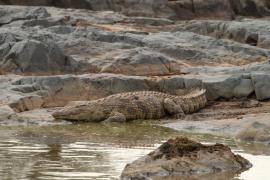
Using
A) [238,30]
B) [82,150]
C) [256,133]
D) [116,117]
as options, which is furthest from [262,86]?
[238,30]

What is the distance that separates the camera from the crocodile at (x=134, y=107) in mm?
13859

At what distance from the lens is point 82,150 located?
9.46 metres

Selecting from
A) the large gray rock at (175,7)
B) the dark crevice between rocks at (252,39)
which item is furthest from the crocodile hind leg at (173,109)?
the large gray rock at (175,7)

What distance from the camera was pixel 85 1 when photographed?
31.3 m

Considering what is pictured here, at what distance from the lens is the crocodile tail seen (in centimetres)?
1534

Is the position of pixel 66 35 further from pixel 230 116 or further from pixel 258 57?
pixel 230 116

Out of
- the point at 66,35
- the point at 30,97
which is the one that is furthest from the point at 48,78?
the point at 66,35

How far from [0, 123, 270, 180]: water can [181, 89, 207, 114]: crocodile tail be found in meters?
1.92

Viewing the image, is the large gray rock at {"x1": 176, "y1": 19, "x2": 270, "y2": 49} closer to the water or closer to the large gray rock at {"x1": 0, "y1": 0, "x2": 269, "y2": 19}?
the large gray rock at {"x1": 0, "y1": 0, "x2": 269, "y2": 19}

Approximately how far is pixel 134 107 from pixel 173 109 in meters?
0.85

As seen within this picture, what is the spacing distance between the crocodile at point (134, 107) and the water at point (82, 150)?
53 cm

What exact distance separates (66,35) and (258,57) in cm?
Answer: 554

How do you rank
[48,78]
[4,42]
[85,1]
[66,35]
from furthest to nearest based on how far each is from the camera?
[85,1], [66,35], [4,42], [48,78]

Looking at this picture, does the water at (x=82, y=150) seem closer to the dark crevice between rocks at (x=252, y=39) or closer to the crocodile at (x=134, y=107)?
the crocodile at (x=134, y=107)
